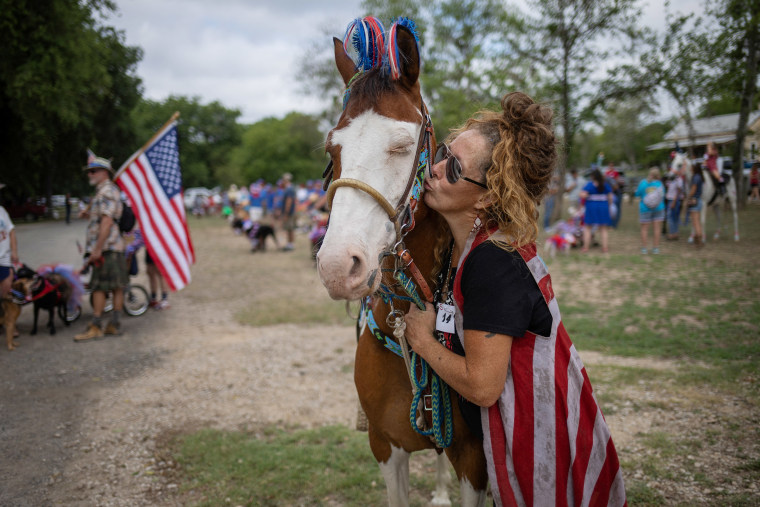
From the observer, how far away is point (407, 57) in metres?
1.73

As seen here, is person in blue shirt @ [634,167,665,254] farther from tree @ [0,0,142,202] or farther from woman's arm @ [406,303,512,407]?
tree @ [0,0,142,202]

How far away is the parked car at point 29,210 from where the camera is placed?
1006cm

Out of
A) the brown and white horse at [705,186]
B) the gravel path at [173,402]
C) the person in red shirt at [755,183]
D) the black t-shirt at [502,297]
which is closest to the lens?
the black t-shirt at [502,297]

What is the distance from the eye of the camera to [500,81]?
1675 cm

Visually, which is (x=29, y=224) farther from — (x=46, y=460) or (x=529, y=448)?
(x=529, y=448)

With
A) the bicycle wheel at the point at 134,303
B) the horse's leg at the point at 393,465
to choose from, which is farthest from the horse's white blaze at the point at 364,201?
the bicycle wheel at the point at 134,303

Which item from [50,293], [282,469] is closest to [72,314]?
[50,293]

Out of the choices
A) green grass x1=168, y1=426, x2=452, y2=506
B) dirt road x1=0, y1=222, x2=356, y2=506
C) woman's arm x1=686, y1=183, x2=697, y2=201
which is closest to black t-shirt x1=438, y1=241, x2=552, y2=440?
green grass x1=168, y1=426, x2=452, y2=506

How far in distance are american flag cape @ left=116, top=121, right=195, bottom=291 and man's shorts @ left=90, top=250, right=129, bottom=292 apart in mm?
496

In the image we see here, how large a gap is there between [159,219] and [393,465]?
5800 mm

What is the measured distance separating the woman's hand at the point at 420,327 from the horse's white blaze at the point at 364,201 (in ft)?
1.11

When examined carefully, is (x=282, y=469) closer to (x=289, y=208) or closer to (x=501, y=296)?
(x=501, y=296)

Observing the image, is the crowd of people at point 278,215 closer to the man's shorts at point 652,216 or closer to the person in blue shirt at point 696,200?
the man's shorts at point 652,216

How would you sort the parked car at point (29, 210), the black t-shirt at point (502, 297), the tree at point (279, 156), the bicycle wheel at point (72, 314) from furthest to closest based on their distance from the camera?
the tree at point (279, 156) → the parked car at point (29, 210) → the bicycle wheel at point (72, 314) → the black t-shirt at point (502, 297)
